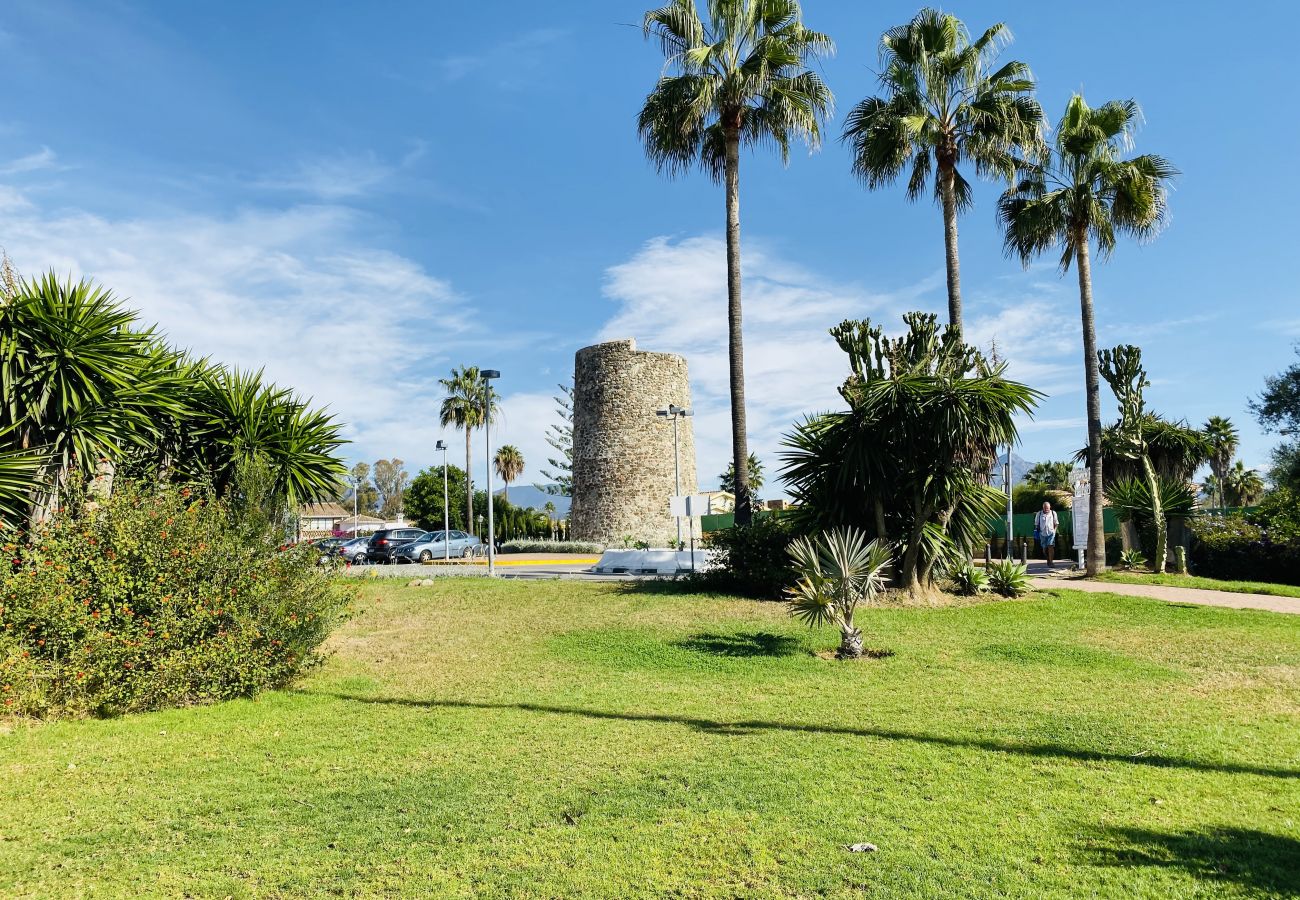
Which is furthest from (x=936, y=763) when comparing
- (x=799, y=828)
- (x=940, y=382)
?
(x=940, y=382)

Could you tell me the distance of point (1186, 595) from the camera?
49.6 feet

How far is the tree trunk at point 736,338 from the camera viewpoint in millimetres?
17375

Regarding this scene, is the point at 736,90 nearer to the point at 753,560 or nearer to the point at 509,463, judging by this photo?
the point at 753,560

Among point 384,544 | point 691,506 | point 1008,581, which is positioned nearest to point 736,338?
point 691,506

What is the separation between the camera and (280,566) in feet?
30.0

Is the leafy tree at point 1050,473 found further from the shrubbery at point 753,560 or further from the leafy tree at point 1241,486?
the shrubbery at point 753,560

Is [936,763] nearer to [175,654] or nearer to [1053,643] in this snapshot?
[1053,643]

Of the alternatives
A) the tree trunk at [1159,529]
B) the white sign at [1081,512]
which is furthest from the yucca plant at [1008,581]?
the white sign at [1081,512]

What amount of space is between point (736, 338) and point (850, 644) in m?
8.88

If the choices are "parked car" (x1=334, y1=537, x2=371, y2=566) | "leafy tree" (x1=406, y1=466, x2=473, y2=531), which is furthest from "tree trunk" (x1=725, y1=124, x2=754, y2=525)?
"leafy tree" (x1=406, y1=466, x2=473, y2=531)

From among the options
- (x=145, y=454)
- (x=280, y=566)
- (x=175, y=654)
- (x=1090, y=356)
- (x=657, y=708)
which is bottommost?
(x=657, y=708)

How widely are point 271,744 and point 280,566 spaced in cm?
277

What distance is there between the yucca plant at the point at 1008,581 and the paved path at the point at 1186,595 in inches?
67.4

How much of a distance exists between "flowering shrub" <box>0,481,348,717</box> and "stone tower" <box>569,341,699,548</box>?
29.1 metres
